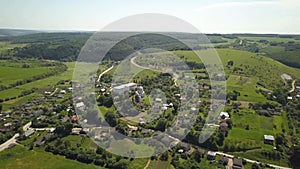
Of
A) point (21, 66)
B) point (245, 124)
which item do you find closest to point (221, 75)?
point (245, 124)

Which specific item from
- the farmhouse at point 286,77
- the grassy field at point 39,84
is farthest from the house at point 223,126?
the grassy field at point 39,84

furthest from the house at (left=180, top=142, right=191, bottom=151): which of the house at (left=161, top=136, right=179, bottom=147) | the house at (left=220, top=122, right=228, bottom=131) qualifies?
the house at (left=220, top=122, right=228, bottom=131)

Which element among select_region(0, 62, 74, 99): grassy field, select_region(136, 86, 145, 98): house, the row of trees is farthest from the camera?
select_region(0, 62, 74, 99): grassy field

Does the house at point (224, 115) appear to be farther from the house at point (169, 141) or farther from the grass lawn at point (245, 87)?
the grass lawn at point (245, 87)

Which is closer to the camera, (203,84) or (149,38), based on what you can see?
(203,84)

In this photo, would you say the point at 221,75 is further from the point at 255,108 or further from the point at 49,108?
the point at 49,108

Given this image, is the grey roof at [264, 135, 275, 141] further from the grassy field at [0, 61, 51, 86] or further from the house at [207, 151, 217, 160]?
the grassy field at [0, 61, 51, 86]
